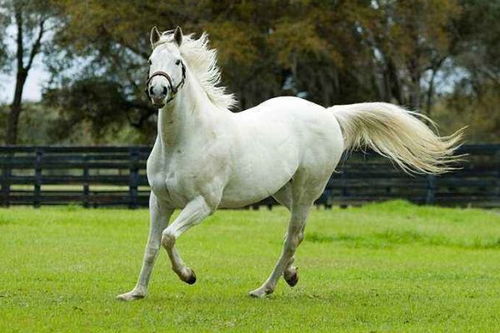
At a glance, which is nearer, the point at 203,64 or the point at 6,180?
the point at 203,64

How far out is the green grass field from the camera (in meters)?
7.34

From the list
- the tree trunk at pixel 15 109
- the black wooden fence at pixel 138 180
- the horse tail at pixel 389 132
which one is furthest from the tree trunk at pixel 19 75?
the horse tail at pixel 389 132

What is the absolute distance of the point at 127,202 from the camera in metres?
22.3

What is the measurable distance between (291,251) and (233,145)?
1.35 meters

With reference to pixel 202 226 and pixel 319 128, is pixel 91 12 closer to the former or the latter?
pixel 202 226

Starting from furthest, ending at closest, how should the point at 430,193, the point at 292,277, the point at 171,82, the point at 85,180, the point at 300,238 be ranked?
the point at 430,193, the point at 85,180, the point at 300,238, the point at 292,277, the point at 171,82

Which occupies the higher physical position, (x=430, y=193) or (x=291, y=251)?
(x=430, y=193)

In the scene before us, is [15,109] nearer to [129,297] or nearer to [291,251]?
[291,251]

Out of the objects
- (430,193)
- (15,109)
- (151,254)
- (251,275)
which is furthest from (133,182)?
(15,109)

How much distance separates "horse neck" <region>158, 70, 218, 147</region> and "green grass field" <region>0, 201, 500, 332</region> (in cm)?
137

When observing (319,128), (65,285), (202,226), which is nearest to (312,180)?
(319,128)

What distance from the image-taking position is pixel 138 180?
2223 centimetres

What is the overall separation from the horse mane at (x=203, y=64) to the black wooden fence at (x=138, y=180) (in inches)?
490

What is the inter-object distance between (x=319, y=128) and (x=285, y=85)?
964 inches
